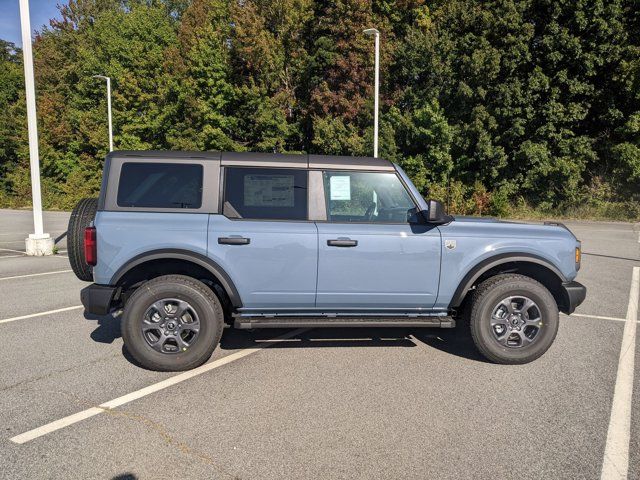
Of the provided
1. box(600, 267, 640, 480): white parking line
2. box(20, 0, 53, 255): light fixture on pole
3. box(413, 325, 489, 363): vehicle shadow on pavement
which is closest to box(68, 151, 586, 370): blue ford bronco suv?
box(413, 325, 489, 363): vehicle shadow on pavement

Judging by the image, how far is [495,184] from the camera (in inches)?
946

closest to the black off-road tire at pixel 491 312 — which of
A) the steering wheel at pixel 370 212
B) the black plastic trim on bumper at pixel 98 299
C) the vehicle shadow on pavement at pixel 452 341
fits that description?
the vehicle shadow on pavement at pixel 452 341

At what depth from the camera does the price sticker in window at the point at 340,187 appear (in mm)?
4406

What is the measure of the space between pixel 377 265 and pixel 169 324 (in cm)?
193

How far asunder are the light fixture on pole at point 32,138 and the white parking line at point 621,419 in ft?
37.1

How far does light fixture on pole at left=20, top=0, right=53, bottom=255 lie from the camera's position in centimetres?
1041

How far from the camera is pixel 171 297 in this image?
4121 millimetres

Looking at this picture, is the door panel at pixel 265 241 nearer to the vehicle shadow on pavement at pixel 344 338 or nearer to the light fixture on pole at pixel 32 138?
the vehicle shadow on pavement at pixel 344 338

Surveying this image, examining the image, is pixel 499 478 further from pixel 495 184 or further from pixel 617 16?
pixel 617 16

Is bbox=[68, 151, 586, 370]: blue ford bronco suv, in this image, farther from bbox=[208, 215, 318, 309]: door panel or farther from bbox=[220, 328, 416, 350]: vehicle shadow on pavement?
bbox=[220, 328, 416, 350]: vehicle shadow on pavement

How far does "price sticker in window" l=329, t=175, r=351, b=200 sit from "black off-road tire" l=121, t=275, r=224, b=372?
57.8 inches

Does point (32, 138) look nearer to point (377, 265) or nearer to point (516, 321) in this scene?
point (377, 265)

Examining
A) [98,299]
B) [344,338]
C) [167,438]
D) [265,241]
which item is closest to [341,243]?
[265,241]

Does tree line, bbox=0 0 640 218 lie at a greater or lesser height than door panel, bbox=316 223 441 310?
greater
